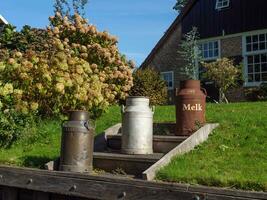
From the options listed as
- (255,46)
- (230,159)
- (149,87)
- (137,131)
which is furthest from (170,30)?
(230,159)

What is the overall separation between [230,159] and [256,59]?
53.6ft

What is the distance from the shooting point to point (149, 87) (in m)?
15.9

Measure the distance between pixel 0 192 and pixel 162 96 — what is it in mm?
9342

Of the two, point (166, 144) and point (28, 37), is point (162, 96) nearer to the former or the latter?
point (28, 37)

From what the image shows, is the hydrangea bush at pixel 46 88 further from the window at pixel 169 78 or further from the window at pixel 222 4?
the window at pixel 169 78

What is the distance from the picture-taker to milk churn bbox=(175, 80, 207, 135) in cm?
739

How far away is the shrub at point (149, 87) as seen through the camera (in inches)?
620

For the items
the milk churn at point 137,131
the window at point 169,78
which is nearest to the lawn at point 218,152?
the milk churn at point 137,131

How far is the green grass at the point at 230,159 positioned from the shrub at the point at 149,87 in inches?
298

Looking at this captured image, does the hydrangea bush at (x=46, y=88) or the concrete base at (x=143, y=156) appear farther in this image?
the hydrangea bush at (x=46, y=88)

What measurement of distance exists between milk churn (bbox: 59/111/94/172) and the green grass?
3.86 feet

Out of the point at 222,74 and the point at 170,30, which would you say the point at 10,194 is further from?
the point at 170,30

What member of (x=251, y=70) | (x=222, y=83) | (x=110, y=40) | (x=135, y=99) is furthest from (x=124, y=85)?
(x=251, y=70)

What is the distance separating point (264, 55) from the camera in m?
21.9
